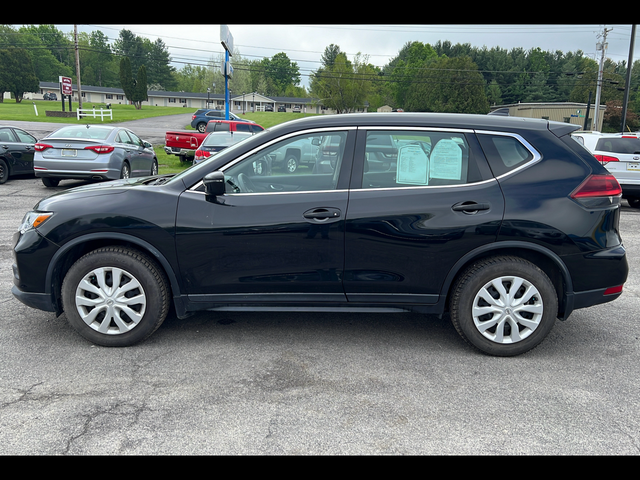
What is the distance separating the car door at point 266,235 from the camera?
3980 millimetres

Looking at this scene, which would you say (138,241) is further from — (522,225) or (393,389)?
(522,225)

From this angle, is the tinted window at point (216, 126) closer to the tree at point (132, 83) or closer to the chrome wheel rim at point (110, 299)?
the chrome wheel rim at point (110, 299)

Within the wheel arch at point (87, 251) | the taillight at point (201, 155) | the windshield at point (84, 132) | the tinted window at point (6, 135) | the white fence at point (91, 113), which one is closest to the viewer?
the wheel arch at point (87, 251)

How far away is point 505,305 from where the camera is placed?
400 centimetres

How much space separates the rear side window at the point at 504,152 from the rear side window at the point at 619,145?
10.1m

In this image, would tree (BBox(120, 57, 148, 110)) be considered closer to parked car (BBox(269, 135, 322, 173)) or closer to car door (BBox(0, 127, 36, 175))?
car door (BBox(0, 127, 36, 175))

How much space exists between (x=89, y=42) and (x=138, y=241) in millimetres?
152646

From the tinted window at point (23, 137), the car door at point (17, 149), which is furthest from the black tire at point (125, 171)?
the tinted window at point (23, 137)

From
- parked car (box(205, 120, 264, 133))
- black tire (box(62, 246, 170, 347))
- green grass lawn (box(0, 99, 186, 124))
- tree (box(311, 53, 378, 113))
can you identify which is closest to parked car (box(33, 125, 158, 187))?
black tire (box(62, 246, 170, 347))

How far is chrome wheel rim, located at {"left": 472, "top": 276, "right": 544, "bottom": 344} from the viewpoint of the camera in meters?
3.98

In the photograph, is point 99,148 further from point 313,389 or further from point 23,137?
point 313,389

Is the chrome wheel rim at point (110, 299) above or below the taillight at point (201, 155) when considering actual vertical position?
below

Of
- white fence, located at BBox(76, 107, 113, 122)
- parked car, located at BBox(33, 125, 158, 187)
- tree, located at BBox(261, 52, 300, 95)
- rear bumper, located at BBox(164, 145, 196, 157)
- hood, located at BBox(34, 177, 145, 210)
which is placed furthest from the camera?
tree, located at BBox(261, 52, 300, 95)
